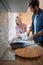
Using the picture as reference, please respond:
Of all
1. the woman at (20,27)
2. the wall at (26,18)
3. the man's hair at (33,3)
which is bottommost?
the woman at (20,27)

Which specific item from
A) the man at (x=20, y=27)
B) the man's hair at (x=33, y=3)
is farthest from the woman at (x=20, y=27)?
the man's hair at (x=33, y=3)

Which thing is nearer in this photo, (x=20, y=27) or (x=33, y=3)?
(x=33, y=3)

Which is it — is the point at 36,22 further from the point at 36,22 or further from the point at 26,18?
the point at 26,18

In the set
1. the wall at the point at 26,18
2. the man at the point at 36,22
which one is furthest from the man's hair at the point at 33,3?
the wall at the point at 26,18

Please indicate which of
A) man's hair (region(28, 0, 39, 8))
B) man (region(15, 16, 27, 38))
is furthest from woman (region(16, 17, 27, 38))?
man's hair (region(28, 0, 39, 8))

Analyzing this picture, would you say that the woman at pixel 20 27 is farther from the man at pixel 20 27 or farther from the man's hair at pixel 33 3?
the man's hair at pixel 33 3

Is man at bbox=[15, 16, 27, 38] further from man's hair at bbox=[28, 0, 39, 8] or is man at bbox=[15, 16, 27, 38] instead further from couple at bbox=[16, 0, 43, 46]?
man's hair at bbox=[28, 0, 39, 8]

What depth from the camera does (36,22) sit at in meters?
1.03

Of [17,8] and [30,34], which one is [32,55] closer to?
[30,34]

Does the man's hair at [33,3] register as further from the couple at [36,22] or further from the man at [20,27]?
the man at [20,27]

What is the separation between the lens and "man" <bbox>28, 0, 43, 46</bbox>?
101 cm

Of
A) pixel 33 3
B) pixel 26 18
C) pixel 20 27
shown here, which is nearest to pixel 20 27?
pixel 20 27

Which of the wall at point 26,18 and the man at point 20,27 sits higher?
the wall at point 26,18

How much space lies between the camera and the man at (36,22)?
1015 millimetres
